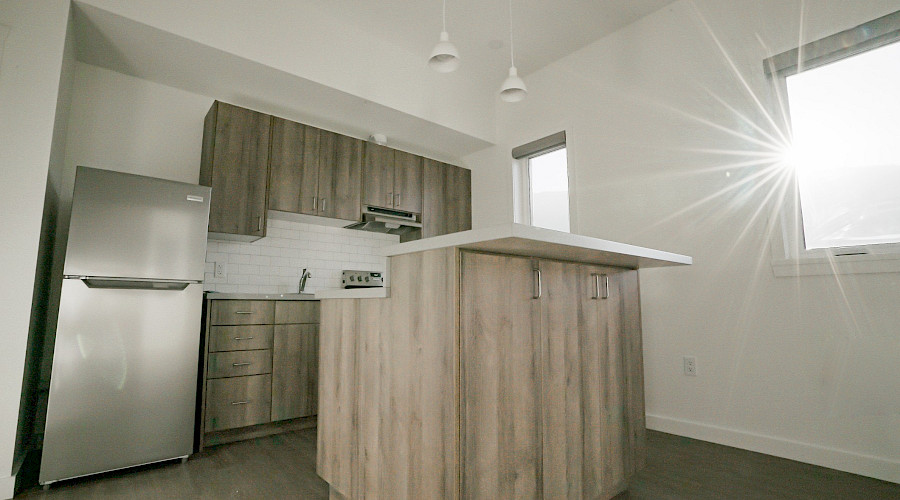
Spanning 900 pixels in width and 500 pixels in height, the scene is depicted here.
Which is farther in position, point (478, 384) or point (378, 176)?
point (378, 176)

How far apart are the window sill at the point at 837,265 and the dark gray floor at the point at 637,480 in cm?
108

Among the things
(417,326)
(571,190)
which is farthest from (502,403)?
(571,190)

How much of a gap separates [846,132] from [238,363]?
161 inches

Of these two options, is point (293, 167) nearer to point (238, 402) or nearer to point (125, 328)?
point (125, 328)

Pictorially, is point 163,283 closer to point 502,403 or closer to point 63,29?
point 63,29

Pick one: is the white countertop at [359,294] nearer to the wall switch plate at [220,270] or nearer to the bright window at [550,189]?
the wall switch plate at [220,270]

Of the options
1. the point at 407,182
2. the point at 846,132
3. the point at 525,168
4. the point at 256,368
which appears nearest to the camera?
the point at 846,132

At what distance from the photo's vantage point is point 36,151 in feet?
7.25

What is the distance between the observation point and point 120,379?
93.6 inches

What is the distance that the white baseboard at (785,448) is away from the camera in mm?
2264

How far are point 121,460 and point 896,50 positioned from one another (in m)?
4.86

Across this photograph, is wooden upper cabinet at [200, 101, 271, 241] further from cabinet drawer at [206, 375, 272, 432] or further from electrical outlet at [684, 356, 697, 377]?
electrical outlet at [684, 356, 697, 377]

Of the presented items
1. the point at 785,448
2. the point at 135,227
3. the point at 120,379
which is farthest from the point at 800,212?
the point at 120,379

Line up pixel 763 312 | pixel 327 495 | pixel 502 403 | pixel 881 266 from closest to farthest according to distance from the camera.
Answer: pixel 502 403, pixel 327 495, pixel 881 266, pixel 763 312
